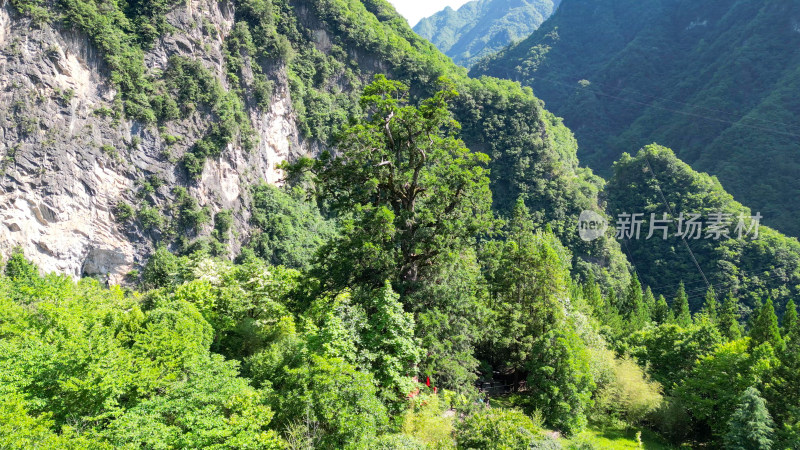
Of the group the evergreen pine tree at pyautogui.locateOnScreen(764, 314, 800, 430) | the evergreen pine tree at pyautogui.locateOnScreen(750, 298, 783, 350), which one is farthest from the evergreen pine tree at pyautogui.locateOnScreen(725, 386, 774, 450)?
the evergreen pine tree at pyautogui.locateOnScreen(750, 298, 783, 350)

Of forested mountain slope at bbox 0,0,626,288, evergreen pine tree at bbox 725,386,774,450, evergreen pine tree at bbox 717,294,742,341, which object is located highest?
forested mountain slope at bbox 0,0,626,288

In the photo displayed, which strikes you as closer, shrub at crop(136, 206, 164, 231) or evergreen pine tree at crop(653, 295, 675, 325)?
evergreen pine tree at crop(653, 295, 675, 325)

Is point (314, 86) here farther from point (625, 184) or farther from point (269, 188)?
point (625, 184)

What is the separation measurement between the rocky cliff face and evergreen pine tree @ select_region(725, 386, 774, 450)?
46.7 m

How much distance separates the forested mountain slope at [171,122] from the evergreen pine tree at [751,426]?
4487cm

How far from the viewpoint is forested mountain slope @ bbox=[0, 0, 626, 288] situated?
41250 millimetres

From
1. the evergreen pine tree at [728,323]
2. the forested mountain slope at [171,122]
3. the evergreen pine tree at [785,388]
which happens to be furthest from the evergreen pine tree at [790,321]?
the forested mountain slope at [171,122]

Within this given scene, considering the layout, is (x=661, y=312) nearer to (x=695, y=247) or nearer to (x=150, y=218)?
(x=695, y=247)

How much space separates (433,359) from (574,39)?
176617mm

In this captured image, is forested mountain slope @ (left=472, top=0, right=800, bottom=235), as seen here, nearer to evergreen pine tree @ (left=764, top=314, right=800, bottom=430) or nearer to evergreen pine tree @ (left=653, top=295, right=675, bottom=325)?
evergreen pine tree @ (left=653, top=295, right=675, bottom=325)

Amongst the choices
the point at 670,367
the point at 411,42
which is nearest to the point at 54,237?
the point at 670,367

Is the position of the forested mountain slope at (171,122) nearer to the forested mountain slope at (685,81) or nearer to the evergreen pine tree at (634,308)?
the evergreen pine tree at (634,308)

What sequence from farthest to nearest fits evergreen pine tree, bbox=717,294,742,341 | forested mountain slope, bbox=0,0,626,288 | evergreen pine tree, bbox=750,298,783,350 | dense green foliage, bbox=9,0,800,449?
1. forested mountain slope, bbox=0,0,626,288
2. evergreen pine tree, bbox=717,294,742,341
3. evergreen pine tree, bbox=750,298,783,350
4. dense green foliage, bbox=9,0,800,449

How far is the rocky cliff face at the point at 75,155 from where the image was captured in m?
40.0
